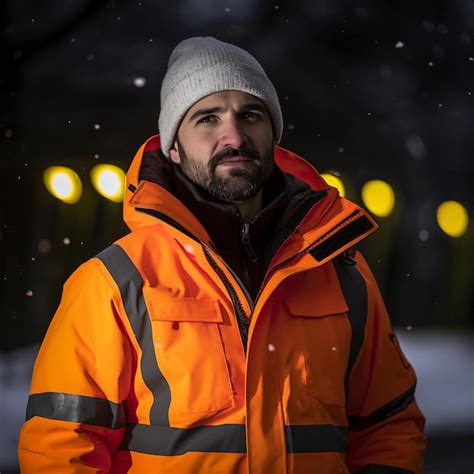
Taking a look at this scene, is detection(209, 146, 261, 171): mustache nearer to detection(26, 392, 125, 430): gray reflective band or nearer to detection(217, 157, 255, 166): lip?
detection(217, 157, 255, 166): lip

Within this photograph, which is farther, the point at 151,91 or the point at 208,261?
the point at 151,91

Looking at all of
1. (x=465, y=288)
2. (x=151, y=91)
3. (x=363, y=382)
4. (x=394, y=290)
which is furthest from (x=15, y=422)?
(x=465, y=288)

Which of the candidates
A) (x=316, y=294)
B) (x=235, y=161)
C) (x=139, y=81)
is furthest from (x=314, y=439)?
(x=139, y=81)

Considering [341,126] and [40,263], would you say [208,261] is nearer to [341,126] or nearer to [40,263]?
[40,263]

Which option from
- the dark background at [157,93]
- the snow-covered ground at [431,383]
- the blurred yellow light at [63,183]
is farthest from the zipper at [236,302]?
the blurred yellow light at [63,183]

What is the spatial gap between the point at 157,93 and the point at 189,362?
17.6 feet

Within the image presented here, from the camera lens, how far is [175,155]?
246 cm

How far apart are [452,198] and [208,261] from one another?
23.7 feet

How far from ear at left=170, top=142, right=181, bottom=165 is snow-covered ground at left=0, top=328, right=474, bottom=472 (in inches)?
108

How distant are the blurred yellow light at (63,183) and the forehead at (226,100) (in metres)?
4.68

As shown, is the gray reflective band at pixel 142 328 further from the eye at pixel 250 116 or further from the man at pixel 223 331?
the eye at pixel 250 116

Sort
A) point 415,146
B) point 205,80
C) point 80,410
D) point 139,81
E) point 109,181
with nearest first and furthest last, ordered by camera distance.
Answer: point 80,410
point 205,80
point 139,81
point 109,181
point 415,146

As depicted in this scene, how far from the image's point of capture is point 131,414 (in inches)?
77.5

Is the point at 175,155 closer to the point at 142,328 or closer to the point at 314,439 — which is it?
the point at 142,328
